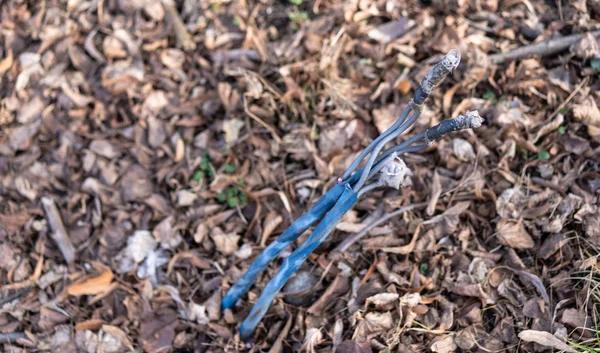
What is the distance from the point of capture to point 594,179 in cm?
208

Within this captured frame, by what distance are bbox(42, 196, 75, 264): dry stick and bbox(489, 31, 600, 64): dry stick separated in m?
2.24

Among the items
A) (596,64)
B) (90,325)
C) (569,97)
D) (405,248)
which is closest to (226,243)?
(90,325)

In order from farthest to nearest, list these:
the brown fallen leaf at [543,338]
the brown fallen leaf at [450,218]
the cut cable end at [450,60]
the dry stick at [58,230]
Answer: the dry stick at [58,230] < the brown fallen leaf at [450,218] < the brown fallen leaf at [543,338] < the cut cable end at [450,60]

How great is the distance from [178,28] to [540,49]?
1879mm

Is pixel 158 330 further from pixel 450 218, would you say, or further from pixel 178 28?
pixel 178 28

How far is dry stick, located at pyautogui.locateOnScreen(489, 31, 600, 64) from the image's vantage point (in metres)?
2.38

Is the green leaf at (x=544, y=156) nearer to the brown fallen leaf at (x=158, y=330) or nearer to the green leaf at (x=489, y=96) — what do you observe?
the green leaf at (x=489, y=96)

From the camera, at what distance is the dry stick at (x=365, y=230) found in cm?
212

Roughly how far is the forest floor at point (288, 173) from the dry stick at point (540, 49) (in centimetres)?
1

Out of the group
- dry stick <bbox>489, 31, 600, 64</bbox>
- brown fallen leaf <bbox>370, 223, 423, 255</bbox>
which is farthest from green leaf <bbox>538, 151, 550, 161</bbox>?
brown fallen leaf <bbox>370, 223, 423, 255</bbox>

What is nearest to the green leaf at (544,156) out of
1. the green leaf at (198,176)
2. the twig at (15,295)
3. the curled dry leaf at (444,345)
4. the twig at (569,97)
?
the twig at (569,97)

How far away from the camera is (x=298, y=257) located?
1743 millimetres

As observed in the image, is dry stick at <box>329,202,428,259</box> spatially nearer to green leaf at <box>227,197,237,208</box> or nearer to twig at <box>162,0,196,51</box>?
green leaf at <box>227,197,237,208</box>

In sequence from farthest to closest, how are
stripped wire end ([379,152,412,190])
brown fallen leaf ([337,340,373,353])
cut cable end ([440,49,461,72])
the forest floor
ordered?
1. the forest floor
2. brown fallen leaf ([337,340,373,353])
3. stripped wire end ([379,152,412,190])
4. cut cable end ([440,49,461,72])
